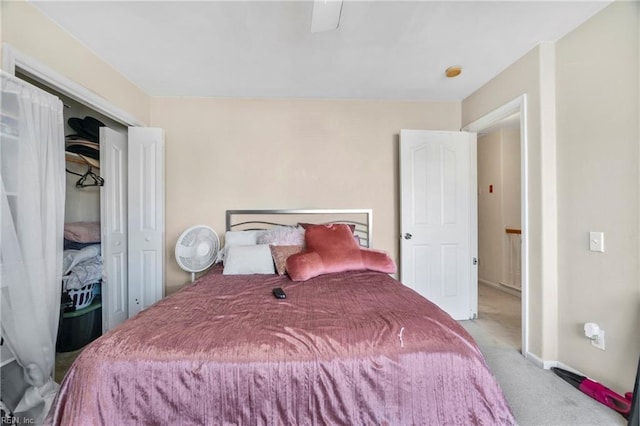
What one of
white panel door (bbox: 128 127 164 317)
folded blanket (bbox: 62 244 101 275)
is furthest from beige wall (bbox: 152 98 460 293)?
folded blanket (bbox: 62 244 101 275)

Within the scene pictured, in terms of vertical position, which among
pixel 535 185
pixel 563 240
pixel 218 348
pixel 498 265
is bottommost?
pixel 498 265

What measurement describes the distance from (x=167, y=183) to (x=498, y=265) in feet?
16.0

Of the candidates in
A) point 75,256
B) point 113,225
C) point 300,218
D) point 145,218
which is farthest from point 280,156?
point 75,256

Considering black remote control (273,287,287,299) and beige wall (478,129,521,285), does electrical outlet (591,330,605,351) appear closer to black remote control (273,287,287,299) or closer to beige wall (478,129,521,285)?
black remote control (273,287,287,299)

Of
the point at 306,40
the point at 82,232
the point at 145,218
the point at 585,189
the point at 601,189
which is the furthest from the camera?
the point at 145,218

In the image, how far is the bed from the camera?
3.37 ft

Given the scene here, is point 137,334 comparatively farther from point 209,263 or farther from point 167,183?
point 167,183

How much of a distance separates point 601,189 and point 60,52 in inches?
155

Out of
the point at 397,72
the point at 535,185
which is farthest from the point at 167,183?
the point at 535,185

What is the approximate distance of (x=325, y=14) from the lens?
4.97 feet

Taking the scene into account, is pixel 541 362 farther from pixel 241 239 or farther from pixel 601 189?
pixel 241 239

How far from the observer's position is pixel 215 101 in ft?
10.2

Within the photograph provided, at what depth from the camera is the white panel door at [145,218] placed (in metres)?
2.82

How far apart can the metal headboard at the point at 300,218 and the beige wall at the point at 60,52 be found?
1544 mm
